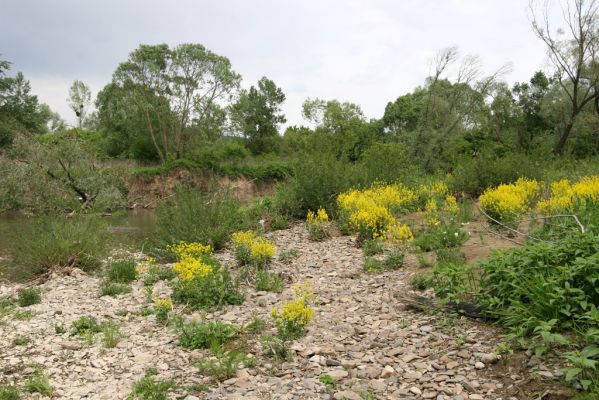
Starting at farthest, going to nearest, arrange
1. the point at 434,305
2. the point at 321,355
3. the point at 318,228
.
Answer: the point at 318,228, the point at 434,305, the point at 321,355

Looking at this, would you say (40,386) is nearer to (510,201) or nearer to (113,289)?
(113,289)

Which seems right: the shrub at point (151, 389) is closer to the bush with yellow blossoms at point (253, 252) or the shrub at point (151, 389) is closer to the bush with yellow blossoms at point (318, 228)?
the bush with yellow blossoms at point (253, 252)

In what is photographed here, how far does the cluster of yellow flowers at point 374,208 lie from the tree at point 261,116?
41657mm

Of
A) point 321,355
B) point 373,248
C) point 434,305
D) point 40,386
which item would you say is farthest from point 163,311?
point 373,248

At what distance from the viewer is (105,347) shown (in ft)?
16.0

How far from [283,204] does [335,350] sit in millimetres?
8856

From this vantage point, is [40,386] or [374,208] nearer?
[40,386]

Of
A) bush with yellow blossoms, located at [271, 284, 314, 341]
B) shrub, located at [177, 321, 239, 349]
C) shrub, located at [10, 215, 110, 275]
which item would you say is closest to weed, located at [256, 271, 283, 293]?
shrub, located at [177, 321, 239, 349]

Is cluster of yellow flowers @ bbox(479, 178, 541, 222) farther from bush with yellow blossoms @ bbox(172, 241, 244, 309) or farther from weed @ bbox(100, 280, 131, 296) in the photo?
weed @ bbox(100, 280, 131, 296)

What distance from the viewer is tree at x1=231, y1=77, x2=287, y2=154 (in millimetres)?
54219

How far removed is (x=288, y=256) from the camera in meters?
8.10

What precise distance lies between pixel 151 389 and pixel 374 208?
6.01m

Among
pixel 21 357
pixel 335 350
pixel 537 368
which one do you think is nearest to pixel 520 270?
pixel 537 368

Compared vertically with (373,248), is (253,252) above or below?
above
